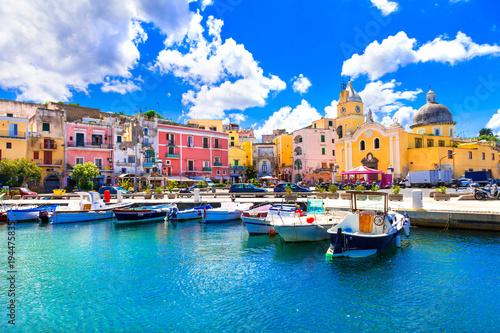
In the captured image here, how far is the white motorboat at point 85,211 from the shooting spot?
72.0ft

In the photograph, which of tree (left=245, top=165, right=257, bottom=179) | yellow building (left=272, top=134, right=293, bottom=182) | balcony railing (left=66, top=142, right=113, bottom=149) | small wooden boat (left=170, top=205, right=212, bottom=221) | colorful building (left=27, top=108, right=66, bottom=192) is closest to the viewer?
small wooden boat (left=170, top=205, right=212, bottom=221)

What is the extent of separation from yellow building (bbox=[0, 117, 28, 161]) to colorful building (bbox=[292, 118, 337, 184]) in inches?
1699

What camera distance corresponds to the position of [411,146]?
158 feet

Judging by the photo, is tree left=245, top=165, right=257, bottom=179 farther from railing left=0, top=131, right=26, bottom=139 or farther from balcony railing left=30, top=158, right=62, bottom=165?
railing left=0, top=131, right=26, bottom=139

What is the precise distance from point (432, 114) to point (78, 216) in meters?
52.7

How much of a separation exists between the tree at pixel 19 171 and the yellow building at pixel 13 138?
346 centimetres

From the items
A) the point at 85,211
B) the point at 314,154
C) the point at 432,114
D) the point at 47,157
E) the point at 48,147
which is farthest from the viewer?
the point at 314,154

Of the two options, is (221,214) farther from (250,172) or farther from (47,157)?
(250,172)

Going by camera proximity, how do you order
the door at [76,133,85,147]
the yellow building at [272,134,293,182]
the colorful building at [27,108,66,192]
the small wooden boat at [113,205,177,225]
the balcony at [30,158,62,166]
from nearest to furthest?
the small wooden boat at [113,205,177,225], the balcony at [30,158,62,166], the colorful building at [27,108,66,192], the door at [76,133,85,147], the yellow building at [272,134,293,182]

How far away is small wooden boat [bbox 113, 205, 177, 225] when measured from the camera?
21797 millimetres

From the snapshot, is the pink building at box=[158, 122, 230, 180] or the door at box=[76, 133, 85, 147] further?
the pink building at box=[158, 122, 230, 180]

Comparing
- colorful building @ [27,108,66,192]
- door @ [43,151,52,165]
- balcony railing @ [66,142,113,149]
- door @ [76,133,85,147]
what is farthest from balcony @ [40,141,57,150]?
door @ [76,133,85,147]

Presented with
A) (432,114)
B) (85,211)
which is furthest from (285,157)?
(85,211)

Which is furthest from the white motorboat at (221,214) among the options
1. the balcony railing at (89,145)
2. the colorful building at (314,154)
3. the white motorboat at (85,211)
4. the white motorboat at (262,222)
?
the colorful building at (314,154)
